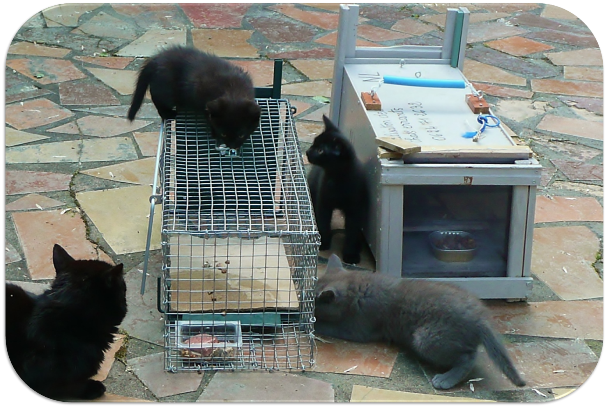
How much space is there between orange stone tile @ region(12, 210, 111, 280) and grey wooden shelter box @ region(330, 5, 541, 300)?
1.57 meters

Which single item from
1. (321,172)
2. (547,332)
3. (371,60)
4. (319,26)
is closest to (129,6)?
(319,26)

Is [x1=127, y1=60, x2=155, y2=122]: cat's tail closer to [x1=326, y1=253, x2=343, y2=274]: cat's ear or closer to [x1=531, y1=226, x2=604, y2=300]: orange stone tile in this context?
[x1=326, y1=253, x2=343, y2=274]: cat's ear

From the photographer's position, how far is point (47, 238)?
433 centimetres

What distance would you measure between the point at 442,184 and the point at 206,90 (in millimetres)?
1446

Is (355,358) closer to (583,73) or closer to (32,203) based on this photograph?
(32,203)

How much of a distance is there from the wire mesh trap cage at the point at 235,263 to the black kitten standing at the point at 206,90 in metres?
0.14

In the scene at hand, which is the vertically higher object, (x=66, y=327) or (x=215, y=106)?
(x=215, y=106)

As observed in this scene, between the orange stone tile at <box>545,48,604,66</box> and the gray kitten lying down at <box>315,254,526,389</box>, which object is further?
the orange stone tile at <box>545,48,604,66</box>

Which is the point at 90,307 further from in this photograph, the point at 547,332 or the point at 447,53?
the point at 447,53

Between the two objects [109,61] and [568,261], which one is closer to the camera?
[568,261]

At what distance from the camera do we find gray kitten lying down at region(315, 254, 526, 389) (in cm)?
332

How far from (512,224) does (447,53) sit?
5.09 feet

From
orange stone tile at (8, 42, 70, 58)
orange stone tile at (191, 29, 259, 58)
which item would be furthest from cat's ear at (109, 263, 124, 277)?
orange stone tile at (8, 42, 70, 58)

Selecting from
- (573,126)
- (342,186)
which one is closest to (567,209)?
(573,126)
